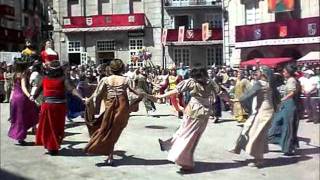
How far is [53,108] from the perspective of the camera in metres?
8.29

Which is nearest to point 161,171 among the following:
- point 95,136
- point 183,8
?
point 95,136

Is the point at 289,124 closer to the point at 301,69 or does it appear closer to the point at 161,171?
the point at 301,69

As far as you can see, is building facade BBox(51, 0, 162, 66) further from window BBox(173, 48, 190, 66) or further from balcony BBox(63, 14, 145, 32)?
window BBox(173, 48, 190, 66)

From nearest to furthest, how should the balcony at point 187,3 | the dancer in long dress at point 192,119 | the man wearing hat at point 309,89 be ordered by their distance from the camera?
the dancer in long dress at point 192,119 < the man wearing hat at point 309,89 < the balcony at point 187,3

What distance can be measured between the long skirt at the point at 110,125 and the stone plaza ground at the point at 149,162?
0.23m

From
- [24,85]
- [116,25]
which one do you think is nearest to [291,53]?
[24,85]

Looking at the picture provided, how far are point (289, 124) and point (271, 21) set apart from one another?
2182 mm

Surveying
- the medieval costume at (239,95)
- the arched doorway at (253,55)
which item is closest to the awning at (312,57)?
the arched doorway at (253,55)

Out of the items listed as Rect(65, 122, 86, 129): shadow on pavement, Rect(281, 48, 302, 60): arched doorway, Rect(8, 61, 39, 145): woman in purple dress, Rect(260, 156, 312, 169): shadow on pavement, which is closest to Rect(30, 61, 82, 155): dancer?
Rect(8, 61, 39, 145): woman in purple dress

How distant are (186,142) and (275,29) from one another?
161cm

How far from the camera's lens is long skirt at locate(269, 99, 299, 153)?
27.2 feet

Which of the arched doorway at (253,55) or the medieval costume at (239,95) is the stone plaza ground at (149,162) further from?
the medieval costume at (239,95)

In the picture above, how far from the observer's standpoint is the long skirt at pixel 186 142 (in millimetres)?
7062

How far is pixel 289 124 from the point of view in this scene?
833cm
